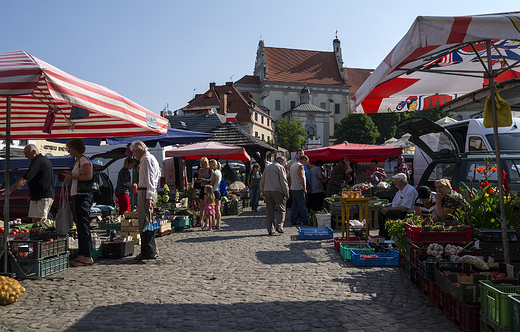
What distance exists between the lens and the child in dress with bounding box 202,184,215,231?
10.9 m

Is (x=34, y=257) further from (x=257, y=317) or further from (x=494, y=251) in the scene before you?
(x=494, y=251)

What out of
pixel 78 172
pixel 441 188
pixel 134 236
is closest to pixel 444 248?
pixel 441 188

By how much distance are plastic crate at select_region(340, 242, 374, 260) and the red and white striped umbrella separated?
3.56 m

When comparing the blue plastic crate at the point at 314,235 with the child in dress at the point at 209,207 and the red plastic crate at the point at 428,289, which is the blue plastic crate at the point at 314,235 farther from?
the red plastic crate at the point at 428,289

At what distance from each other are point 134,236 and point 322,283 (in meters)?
4.65

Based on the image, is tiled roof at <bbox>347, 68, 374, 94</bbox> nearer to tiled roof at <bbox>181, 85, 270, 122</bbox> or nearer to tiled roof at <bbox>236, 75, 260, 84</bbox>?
tiled roof at <bbox>236, 75, 260, 84</bbox>

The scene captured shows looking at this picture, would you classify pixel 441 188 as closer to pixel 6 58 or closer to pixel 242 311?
pixel 242 311

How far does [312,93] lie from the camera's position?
9688cm

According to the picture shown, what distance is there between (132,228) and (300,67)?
9351 centimetres

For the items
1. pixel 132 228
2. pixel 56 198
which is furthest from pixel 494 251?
pixel 56 198

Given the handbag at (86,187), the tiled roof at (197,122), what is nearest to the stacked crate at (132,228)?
the handbag at (86,187)

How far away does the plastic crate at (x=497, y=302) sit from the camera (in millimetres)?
3074

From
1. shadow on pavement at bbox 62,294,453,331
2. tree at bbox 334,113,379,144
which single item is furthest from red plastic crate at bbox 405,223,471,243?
tree at bbox 334,113,379,144

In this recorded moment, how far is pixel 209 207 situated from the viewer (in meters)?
11.0
